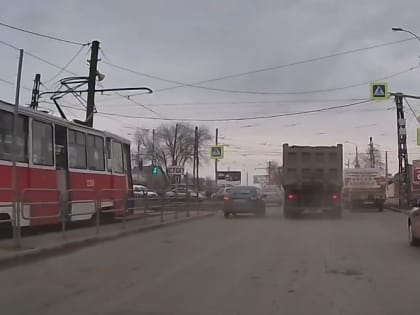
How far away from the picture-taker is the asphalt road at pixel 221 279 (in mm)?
7922

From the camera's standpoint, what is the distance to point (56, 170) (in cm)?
1764

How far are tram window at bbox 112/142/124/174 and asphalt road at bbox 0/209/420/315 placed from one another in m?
6.08

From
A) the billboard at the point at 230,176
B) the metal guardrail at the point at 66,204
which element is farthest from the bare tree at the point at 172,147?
the metal guardrail at the point at 66,204

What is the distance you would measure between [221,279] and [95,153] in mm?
11430

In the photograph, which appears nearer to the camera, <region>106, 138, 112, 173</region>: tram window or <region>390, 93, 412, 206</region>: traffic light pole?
<region>106, 138, 112, 173</region>: tram window

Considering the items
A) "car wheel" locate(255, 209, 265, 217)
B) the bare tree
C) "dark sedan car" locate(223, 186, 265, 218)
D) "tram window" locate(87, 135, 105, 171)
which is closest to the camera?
"tram window" locate(87, 135, 105, 171)

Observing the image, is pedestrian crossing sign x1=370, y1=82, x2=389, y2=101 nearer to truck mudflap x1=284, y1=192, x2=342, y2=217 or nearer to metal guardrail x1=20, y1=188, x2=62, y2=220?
truck mudflap x1=284, y1=192, x2=342, y2=217

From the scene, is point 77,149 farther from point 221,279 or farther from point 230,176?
point 230,176

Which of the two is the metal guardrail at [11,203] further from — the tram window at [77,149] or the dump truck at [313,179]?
the dump truck at [313,179]

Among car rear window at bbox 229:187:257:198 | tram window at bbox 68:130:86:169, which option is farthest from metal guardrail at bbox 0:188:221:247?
car rear window at bbox 229:187:257:198

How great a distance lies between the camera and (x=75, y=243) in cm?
1459

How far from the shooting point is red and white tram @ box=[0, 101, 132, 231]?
14.8 metres

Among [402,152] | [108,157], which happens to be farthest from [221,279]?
[402,152]

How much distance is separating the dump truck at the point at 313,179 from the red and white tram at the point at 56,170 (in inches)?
357
